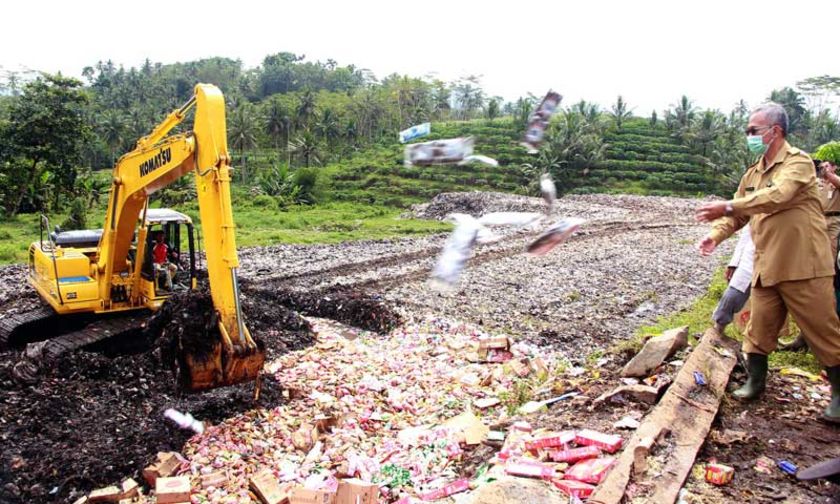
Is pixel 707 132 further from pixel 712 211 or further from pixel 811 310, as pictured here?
pixel 712 211

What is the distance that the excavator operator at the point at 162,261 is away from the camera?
7.27m

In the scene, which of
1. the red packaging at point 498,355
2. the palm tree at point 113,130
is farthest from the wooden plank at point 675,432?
the palm tree at point 113,130

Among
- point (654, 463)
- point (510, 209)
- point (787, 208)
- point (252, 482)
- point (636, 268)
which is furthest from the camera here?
point (510, 209)

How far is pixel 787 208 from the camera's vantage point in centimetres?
361

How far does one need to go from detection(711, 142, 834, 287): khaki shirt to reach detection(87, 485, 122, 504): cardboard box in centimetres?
445

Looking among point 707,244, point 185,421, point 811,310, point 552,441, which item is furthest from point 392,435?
point 811,310

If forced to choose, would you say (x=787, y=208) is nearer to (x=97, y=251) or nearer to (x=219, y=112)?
(x=219, y=112)

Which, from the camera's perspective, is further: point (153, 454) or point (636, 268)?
point (636, 268)

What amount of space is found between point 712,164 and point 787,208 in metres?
36.0

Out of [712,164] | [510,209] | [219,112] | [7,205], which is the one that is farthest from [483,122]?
[219,112]

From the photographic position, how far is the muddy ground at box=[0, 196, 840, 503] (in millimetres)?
3828

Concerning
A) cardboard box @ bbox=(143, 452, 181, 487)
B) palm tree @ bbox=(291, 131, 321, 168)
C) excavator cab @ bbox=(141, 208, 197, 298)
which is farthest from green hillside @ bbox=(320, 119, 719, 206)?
cardboard box @ bbox=(143, 452, 181, 487)

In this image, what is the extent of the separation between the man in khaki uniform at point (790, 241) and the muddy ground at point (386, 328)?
0.58 m

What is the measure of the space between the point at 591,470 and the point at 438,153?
6.76 ft
